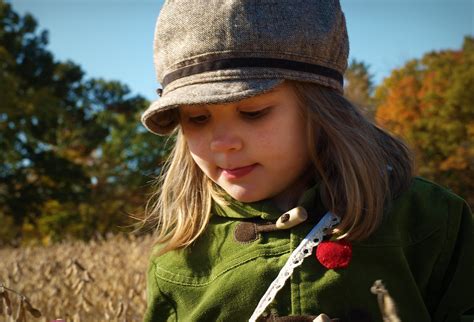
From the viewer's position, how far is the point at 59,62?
27234mm

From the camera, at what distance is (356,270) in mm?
1801

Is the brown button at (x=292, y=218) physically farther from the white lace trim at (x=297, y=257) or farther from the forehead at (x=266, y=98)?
the forehead at (x=266, y=98)

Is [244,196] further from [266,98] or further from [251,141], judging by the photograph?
[266,98]

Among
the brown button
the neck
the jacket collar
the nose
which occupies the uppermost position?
the nose

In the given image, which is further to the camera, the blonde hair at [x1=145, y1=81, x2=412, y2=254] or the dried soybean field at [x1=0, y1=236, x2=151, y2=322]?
the dried soybean field at [x1=0, y1=236, x2=151, y2=322]

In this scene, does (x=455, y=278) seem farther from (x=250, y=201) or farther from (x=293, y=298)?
(x=250, y=201)

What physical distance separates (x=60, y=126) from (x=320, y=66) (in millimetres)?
26868

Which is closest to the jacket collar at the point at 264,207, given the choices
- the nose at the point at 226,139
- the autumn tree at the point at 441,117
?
the nose at the point at 226,139

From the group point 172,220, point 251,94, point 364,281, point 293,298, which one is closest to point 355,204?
point 364,281

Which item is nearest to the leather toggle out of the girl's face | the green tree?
the girl's face

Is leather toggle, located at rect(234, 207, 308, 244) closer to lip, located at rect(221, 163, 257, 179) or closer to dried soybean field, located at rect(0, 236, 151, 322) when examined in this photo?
lip, located at rect(221, 163, 257, 179)

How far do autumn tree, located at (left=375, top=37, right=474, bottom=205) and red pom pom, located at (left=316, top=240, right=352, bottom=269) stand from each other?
1812cm

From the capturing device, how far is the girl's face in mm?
1770

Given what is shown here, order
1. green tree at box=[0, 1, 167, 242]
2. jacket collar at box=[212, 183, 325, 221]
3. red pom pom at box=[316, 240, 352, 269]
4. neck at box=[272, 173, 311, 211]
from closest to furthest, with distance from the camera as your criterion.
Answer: red pom pom at box=[316, 240, 352, 269], jacket collar at box=[212, 183, 325, 221], neck at box=[272, 173, 311, 211], green tree at box=[0, 1, 167, 242]
